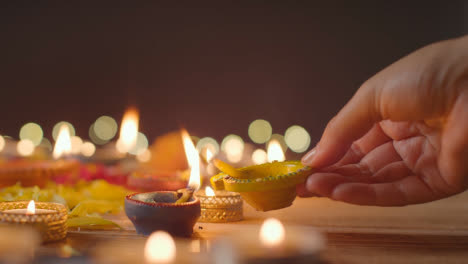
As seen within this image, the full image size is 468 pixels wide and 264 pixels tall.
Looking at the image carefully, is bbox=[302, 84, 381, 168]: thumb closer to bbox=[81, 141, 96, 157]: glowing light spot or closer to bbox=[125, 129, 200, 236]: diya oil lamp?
bbox=[125, 129, 200, 236]: diya oil lamp

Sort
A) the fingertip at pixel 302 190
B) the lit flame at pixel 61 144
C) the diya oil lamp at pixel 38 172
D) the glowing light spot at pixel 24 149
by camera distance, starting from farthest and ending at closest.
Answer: the glowing light spot at pixel 24 149 < the lit flame at pixel 61 144 < the diya oil lamp at pixel 38 172 < the fingertip at pixel 302 190

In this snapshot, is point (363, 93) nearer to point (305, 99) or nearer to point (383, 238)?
point (383, 238)

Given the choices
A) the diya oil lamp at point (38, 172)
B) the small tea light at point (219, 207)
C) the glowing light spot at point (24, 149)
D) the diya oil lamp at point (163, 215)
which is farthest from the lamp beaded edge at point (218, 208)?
the glowing light spot at point (24, 149)

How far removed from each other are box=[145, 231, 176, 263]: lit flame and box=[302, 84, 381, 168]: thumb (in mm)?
424

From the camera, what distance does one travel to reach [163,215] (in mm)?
800

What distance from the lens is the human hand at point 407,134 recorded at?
84cm

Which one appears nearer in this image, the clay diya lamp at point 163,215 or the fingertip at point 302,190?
the clay diya lamp at point 163,215

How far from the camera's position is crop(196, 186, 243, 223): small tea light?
3.33ft

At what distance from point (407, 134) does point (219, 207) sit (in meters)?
0.57

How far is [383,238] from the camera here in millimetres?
856

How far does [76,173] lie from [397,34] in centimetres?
370

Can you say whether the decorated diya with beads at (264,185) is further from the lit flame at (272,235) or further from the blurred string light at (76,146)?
the blurred string light at (76,146)

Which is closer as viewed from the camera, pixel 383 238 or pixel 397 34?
pixel 383 238

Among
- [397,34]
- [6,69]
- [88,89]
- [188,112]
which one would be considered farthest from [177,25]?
[397,34]
